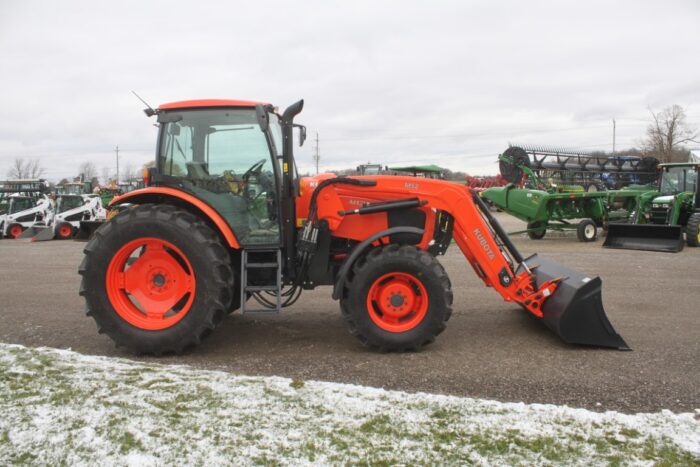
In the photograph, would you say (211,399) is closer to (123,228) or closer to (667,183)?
(123,228)

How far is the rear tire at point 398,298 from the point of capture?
4.71 meters

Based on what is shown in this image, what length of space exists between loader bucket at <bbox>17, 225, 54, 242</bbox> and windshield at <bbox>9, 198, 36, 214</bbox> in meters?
1.65

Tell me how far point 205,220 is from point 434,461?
319 centimetres

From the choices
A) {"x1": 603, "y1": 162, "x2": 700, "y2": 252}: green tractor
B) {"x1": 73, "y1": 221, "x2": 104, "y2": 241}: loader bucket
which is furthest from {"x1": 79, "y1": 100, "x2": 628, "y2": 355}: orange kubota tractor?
{"x1": 73, "y1": 221, "x2": 104, "y2": 241}: loader bucket

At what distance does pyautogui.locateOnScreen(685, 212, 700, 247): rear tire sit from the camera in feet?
43.0

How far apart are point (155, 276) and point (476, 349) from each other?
3.03m

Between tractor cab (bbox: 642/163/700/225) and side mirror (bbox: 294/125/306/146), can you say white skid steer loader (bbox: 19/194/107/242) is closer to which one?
side mirror (bbox: 294/125/306/146)

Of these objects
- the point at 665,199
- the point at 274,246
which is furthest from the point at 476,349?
the point at 665,199

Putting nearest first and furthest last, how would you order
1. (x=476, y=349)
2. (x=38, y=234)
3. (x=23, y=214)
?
(x=476, y=349), (x=38, y=234), (x=23, y=214)

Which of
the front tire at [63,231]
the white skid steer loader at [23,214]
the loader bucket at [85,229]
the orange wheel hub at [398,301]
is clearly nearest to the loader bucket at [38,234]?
the front tire at [63,231]

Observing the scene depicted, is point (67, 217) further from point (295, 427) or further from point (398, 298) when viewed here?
point (295, 427)

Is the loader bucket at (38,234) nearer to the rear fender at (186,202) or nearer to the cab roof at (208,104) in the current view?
the rear fender at (186,202)

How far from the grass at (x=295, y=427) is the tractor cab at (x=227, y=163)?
1.61m

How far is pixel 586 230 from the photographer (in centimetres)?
1481
